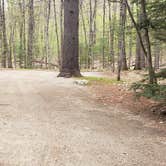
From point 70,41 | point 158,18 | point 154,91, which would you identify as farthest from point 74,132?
point 70,41

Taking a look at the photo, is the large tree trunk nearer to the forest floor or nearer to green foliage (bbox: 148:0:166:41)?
the forest floor

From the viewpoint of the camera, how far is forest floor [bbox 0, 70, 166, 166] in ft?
15.9

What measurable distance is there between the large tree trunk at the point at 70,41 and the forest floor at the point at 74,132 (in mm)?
4353

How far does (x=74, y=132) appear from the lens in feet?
20.0

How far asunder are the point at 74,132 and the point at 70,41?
8776mm

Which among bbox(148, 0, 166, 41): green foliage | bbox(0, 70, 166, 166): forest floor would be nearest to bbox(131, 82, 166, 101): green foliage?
bbox(0, 70, 166, 166): forest floor

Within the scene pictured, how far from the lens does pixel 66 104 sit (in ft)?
28.4

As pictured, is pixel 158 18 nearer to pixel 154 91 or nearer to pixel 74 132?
pixel 154 91

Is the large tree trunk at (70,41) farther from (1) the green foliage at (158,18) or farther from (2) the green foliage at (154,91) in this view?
(2) the green foliage at (154,91)

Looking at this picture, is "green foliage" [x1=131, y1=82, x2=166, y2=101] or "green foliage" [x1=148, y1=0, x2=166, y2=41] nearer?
"green foliage" [x1=131, y1=82, x2=166, y2=101]

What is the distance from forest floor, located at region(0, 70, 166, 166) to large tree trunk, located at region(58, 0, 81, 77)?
14.3 ft

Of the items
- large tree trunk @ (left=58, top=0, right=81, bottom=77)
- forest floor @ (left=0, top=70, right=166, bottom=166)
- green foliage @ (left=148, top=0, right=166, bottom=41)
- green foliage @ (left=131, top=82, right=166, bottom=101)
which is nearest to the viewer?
forest floor @ (left=0, top=70, right=166, bottom=166)

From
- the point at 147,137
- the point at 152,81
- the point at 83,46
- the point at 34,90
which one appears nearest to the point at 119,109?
the point at 152,81

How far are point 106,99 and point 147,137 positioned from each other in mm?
3628
